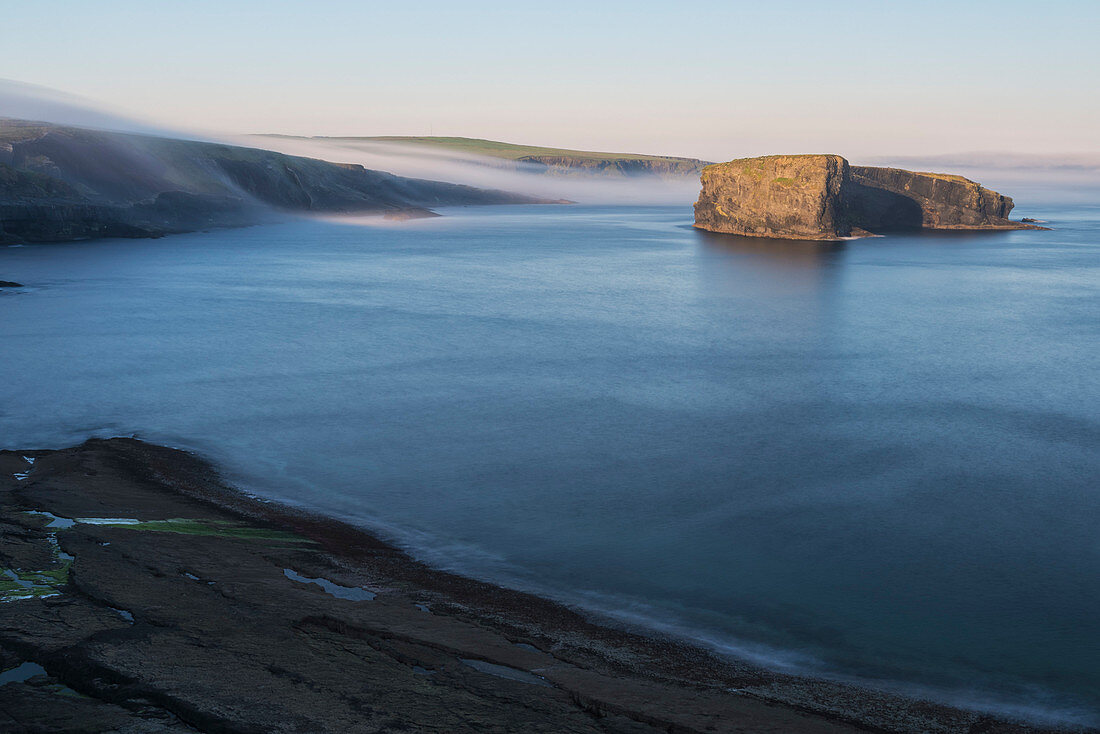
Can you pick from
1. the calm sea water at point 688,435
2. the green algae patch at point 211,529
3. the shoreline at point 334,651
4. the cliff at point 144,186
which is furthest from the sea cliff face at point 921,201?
the shoreline at point 334,651

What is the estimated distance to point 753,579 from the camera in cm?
1602

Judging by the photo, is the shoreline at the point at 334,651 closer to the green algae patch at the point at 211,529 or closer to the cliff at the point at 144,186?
the green algae patch at the point at 211,529

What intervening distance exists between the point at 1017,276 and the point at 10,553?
74.4m

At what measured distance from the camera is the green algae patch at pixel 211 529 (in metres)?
16.4

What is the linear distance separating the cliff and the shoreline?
3225 inches

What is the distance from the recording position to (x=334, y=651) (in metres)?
11.4

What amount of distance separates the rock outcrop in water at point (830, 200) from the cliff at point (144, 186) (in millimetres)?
71348

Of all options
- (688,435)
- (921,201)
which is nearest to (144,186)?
(921,201)

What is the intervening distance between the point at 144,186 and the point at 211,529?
11564cm

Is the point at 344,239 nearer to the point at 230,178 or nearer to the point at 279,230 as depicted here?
the point at 279,230

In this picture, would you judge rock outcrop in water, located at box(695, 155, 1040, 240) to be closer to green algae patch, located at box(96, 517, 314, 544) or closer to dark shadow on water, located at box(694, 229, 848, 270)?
dark shadow on water, located at box(694, 229, 848, 270)

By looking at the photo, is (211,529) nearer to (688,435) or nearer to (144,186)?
(688,435)

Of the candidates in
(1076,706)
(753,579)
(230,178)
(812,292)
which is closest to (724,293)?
(812,292)

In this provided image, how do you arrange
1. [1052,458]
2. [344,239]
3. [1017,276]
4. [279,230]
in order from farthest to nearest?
[279,230] < [344,239] < [1017,276] < [1052,458]
